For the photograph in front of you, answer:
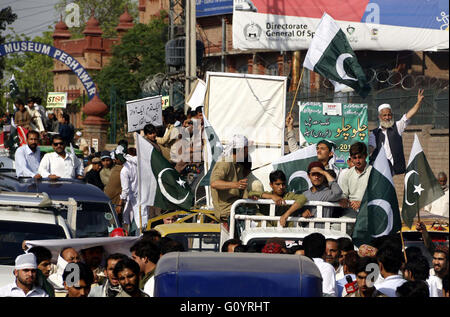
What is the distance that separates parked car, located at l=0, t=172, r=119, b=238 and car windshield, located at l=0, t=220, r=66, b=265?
111 cm

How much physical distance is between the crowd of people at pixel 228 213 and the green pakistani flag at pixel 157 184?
766mm

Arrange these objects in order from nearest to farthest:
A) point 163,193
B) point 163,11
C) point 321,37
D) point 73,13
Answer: point 163,193 < point 321,37 < point 163,11 < point 73,13

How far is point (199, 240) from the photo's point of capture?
35.0ft

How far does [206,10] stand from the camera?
51.9 m

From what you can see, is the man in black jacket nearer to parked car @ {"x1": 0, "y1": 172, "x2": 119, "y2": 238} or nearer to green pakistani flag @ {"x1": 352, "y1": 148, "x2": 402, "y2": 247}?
parked car @ {"x1": 0, "y1": 172, "x2": 119, "y2": 238}

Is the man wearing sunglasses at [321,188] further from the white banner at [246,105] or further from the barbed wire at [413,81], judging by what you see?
the white banner at [246,105]

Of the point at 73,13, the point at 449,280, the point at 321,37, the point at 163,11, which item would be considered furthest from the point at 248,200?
the point at 73,13

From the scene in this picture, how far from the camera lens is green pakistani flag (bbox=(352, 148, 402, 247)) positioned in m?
9.22

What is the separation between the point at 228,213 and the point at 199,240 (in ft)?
1.44

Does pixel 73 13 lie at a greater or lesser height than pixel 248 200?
greater

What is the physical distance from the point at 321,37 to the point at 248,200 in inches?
193
